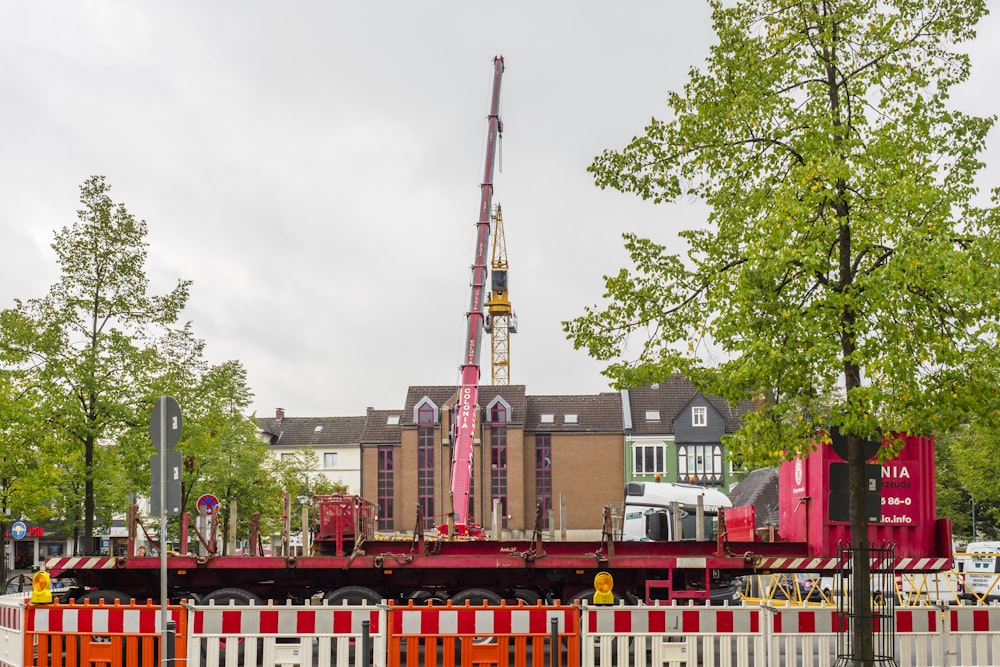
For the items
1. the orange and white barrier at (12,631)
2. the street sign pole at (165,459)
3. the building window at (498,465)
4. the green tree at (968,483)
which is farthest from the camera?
the building window at (498,465)

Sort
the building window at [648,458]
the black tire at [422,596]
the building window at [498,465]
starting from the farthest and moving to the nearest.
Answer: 1. the building window at [648,458]
2. the building window at [498,465]
3. the black tire at [422,596]

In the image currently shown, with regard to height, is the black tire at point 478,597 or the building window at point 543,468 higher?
the building window at point 543,468

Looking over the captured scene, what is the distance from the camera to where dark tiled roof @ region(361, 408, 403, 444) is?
78812mm

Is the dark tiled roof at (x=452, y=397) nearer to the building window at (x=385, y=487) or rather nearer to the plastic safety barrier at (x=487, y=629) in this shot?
the building window at (x=385, y=487)

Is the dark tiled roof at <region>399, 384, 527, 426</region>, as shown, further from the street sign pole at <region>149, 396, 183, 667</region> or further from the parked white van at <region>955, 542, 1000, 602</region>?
the street sign pole at <region>149, 396, 183, 667</region>

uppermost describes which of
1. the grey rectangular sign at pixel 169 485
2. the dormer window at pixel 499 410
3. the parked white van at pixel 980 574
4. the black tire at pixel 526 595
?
the dormer window at pixel 499 410

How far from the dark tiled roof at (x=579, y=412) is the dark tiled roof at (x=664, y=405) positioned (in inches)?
46.1

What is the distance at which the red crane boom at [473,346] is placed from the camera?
113 ft

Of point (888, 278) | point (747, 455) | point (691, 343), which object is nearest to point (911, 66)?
point (888, 278)

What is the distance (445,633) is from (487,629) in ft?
1.42

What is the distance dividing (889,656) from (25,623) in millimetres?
9127

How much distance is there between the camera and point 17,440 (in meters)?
27.5

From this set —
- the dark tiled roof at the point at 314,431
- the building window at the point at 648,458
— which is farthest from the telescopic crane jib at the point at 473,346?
the dark tiled roof at the point at 314,431

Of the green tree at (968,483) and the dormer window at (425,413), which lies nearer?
the green tree at (968,483)
